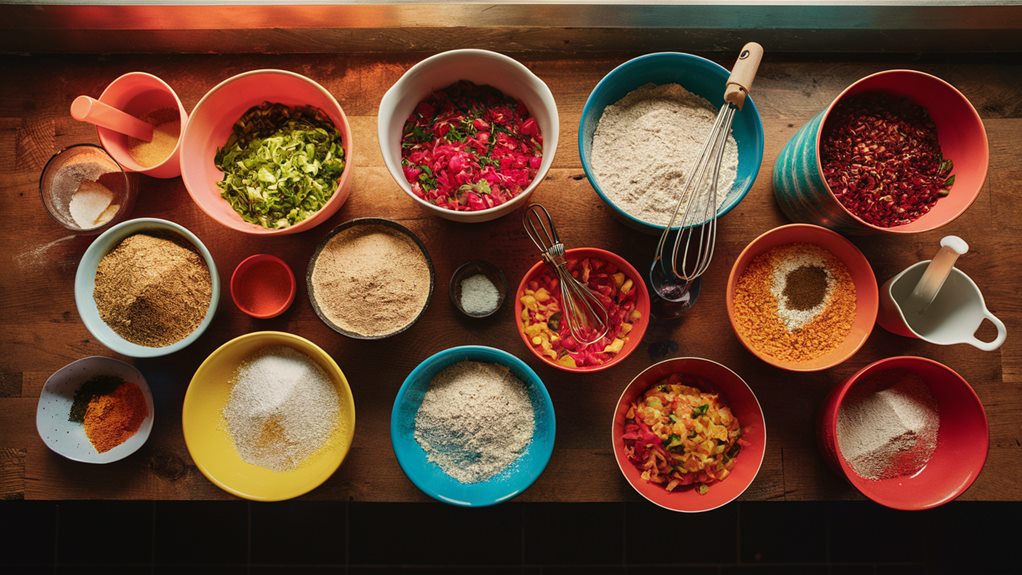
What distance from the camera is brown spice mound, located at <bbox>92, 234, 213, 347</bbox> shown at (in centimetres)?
139

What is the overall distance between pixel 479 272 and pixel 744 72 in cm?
76

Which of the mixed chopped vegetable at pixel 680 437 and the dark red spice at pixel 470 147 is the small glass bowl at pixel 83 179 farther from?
the mixed chopped vegetable at pixel 680 437

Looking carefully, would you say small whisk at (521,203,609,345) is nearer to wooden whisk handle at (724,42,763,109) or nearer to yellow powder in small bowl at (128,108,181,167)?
wooden whisk handle at (724,42,763,109)

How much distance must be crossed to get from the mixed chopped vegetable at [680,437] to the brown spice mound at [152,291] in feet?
3.54

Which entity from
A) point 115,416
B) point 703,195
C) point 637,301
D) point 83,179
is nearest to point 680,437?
point 637,301

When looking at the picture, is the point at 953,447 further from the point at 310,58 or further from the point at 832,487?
the point at 310,58

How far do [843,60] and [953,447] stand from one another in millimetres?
1023

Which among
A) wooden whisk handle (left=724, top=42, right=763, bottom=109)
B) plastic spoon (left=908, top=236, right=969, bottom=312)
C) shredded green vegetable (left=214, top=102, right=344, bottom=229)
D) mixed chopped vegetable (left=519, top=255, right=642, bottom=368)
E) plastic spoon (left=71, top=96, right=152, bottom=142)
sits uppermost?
wooden whisk handle (left=724, top=42, right=763, bottom=109)

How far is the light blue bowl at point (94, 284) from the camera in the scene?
4.49 feet

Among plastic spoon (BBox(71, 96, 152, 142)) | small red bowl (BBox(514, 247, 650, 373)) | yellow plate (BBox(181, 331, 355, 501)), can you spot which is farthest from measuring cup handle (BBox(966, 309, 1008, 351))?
plastic spoon (BBox(71, 96, 152, 142))

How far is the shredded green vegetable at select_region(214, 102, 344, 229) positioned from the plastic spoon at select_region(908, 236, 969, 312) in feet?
4.56

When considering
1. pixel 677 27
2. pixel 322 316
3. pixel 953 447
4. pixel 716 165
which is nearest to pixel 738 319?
pixel 716 165

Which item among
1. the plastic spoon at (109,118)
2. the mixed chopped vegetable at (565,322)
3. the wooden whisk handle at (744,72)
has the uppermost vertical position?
the wooden whisk handle at (744,72)

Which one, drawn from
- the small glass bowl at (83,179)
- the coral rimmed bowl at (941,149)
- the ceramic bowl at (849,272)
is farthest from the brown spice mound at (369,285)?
the coral rimmed bowl at (941,149)
